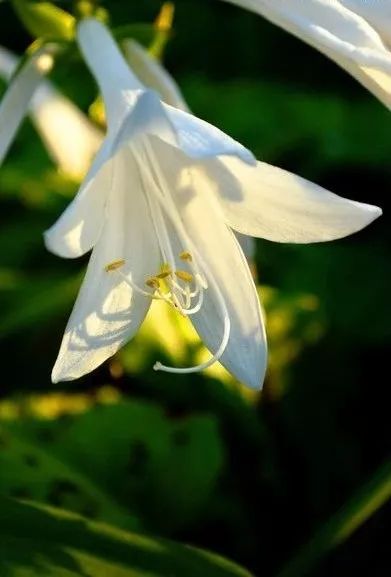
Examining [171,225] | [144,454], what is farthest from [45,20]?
[144,454]

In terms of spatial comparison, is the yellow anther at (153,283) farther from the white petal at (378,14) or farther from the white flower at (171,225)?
the white petal at (378,14)

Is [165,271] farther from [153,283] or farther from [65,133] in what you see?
[65,133]

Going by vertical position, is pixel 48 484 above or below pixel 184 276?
below

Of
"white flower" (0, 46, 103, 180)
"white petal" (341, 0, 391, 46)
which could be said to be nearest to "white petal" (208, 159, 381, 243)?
"white petal" (341, 0, 391, 46)

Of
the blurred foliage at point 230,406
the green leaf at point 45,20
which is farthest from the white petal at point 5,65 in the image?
the green leaf at point 45,20

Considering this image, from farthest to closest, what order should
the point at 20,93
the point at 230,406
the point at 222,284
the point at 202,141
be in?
the point at 230,406
the point at 20,93
the point at 222,284
the point at 202,141

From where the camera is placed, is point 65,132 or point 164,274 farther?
point 65,132
